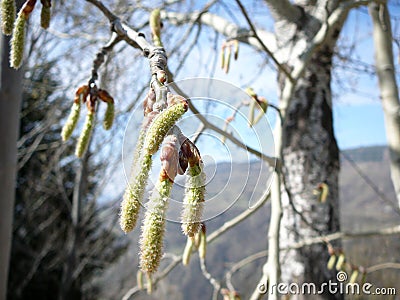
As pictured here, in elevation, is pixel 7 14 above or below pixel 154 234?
above

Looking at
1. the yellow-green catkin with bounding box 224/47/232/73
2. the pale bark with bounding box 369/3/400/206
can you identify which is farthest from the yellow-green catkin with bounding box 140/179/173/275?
the pale bark with bounding box 369/3/400/206

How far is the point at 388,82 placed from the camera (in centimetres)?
132

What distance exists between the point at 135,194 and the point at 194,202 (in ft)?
0.16

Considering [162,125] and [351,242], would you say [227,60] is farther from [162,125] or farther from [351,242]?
[351,242]

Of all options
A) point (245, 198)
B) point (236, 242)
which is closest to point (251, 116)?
point (245, 198)

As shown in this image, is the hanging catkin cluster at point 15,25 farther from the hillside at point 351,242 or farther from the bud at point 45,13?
the hillside at point 351,242

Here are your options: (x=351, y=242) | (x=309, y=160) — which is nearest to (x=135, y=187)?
(x=309, y=160)

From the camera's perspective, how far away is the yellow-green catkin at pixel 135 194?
339mm

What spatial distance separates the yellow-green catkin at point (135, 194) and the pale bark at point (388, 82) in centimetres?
104

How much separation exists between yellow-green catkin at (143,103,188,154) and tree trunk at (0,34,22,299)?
505mm

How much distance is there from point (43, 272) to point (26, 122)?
52.9 inches

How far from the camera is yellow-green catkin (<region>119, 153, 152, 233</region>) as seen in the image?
0.34 metres

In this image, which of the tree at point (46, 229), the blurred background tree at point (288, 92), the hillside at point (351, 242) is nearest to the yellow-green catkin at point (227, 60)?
the blurred background tree at point (288, 92)

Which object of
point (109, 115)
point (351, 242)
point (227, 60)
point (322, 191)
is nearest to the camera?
point (109, 115)
